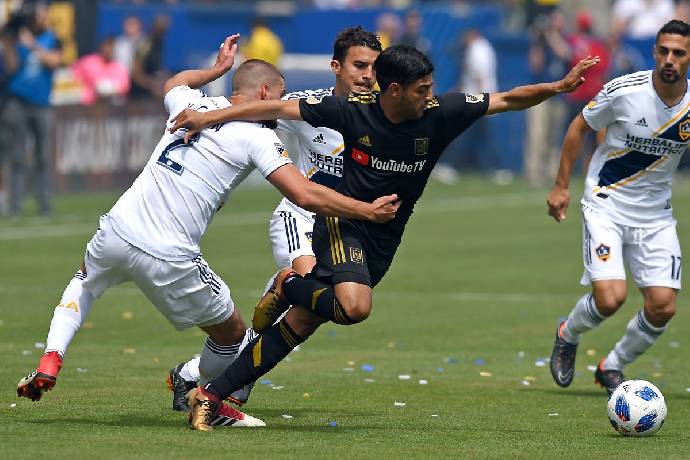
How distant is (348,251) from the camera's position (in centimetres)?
920

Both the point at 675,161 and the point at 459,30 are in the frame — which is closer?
the point at 675,161

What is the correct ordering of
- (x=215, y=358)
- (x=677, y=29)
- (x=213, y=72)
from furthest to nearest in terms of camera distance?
(x=677, y=29) → (x=213, y=72) → (x=215, y=358)

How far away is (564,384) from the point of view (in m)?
11.2

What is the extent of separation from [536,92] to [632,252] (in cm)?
239

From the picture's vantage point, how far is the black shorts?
9.15m

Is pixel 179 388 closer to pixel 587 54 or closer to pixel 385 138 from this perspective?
pixel 385 138

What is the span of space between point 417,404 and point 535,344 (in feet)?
10.8

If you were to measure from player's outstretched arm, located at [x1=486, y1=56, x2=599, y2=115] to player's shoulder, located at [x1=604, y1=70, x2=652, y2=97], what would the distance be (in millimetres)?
1674

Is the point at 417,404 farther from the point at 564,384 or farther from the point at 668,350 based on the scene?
the point at 668,350

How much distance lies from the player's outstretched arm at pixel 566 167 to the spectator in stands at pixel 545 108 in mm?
19105

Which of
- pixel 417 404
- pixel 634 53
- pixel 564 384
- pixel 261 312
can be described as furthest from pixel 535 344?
pixel 634 53

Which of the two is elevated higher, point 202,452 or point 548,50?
point 548,50

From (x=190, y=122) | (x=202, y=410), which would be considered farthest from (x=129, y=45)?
(x=202, y=410)

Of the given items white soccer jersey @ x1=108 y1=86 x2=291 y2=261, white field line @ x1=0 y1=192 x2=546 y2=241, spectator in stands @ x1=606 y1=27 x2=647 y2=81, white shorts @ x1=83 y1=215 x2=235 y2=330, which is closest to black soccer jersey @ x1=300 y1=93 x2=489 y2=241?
white soccer jersey @ x1=108 y1=86 x2=291 y2=261
